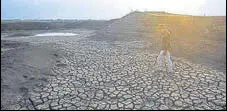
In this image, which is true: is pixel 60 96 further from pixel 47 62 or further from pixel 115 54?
pixel 115 54

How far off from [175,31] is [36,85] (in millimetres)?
17338

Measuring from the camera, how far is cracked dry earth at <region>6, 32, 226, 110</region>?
25.1ft

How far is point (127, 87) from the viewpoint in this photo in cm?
903

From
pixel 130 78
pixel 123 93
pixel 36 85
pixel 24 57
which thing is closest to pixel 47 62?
pixel 24 57

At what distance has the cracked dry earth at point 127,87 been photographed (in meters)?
7.65

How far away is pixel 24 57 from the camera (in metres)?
12.9

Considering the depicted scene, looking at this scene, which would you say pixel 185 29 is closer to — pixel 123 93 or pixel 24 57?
pixel 24 57

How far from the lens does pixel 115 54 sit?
48.6ft

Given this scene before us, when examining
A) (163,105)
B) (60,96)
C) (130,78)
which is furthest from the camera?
(130,78)

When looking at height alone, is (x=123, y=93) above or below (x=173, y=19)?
below

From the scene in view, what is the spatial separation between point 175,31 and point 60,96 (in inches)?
701

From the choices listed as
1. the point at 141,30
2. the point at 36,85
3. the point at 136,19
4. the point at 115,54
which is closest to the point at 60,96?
the point at 36,85

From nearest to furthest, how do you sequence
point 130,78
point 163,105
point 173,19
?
point 163,105 < point 130,78 < point 173,19

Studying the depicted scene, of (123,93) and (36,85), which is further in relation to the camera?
(36,85)
